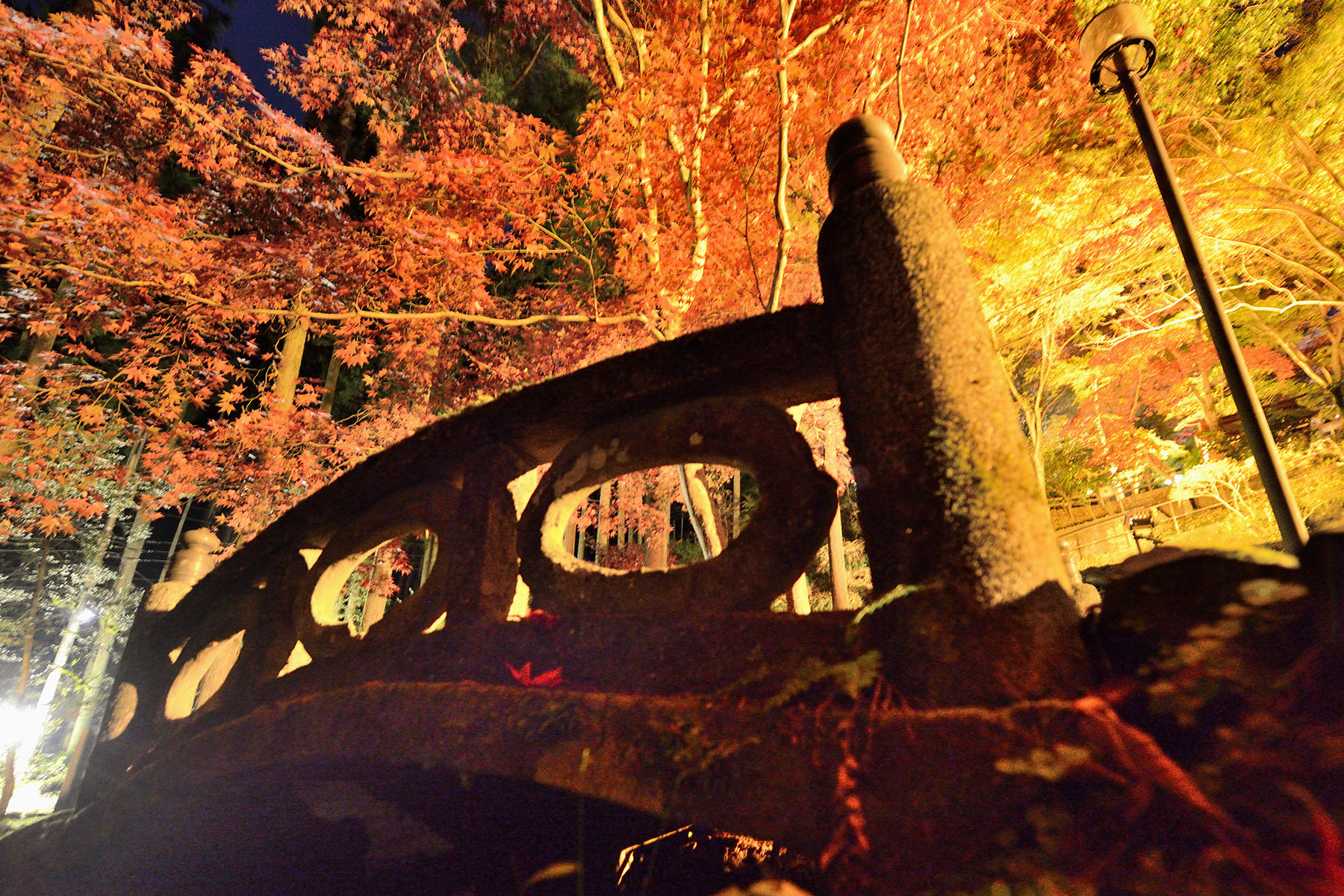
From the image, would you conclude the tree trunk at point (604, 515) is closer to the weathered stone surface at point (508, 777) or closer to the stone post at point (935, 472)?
the weathered stone surface at point (508, 777)

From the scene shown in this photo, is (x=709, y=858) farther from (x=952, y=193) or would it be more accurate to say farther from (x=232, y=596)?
(x=952, y=193)

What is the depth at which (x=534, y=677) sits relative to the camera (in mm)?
1867

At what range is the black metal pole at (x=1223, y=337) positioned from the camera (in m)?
4.47

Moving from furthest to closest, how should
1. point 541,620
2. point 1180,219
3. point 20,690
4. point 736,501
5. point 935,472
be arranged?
point 736,501
point 20,690
point 1180,219
point 541,620
point 935,472

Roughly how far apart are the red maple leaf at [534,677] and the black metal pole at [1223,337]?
17.8 feet

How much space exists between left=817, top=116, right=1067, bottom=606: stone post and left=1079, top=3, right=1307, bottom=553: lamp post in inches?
190

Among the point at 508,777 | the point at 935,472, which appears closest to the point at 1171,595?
the point at 935,472

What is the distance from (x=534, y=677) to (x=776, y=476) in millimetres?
1059

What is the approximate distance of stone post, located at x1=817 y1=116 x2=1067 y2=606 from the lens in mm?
1396

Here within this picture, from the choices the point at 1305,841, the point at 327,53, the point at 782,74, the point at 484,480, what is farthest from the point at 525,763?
the point at 327,53

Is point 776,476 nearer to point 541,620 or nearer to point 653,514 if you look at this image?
point 541,620

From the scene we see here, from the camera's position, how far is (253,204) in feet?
29.0

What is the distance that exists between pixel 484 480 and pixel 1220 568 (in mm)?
2321

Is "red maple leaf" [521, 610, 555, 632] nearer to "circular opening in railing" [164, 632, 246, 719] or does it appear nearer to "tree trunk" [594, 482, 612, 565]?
"circular opening in railing" [164, 632, 246, 719]
